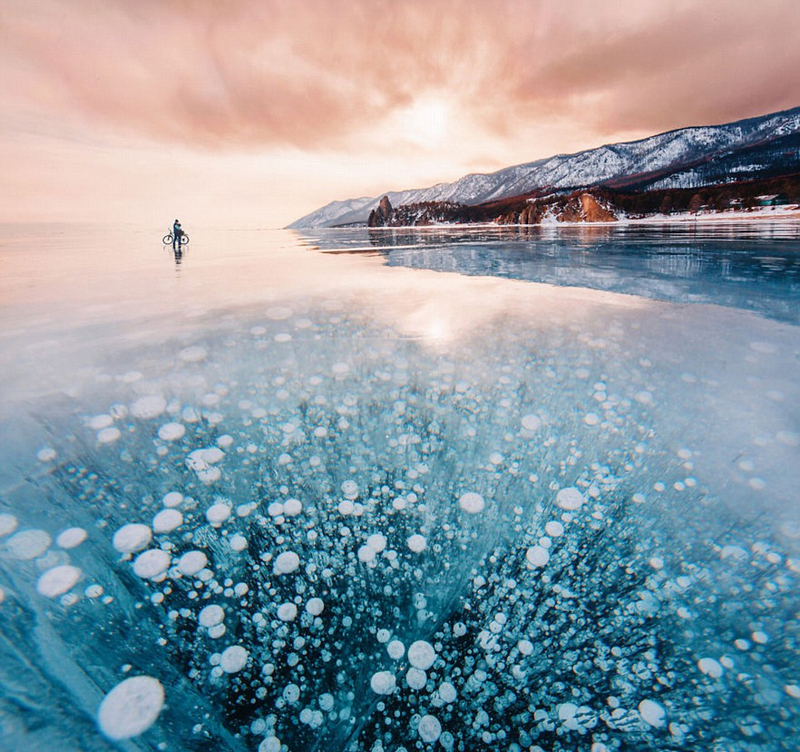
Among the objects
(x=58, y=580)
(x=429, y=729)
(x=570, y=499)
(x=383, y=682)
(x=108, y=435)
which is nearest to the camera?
(x=429, y=729)

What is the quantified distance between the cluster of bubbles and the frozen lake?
0.04ft

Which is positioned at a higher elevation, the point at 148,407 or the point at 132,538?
the point at 148,407

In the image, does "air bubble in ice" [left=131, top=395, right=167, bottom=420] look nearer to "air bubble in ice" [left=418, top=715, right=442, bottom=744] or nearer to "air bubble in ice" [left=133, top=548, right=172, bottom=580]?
"air bubble in ice" [left=133, top=548, right=172, bottom=580]

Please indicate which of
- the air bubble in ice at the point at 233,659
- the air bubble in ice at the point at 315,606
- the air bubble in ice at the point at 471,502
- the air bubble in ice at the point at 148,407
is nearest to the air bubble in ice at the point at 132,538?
the air bubble in ice at the point at 233,659

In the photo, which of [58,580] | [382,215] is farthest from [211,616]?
[382,215]

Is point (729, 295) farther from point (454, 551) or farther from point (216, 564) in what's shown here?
Result: point (216, 564)

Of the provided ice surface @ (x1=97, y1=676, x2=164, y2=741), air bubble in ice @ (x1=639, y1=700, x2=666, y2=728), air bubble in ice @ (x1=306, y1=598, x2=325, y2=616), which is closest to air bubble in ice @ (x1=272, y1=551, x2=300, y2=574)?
air bubble in ice @ (x1=306, y1=598, x2=325, y2=616)

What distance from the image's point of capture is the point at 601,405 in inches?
129

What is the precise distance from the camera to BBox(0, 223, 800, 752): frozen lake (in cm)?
137

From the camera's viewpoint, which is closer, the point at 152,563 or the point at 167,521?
the point at 152,563

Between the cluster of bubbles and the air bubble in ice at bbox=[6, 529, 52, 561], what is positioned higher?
the air bubble in ice at bbox=[6, 529, 52, 561]

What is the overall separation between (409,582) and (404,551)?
16 cm

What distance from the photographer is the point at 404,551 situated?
1.97 metres

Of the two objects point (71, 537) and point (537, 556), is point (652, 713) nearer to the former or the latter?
point (537, 556)
